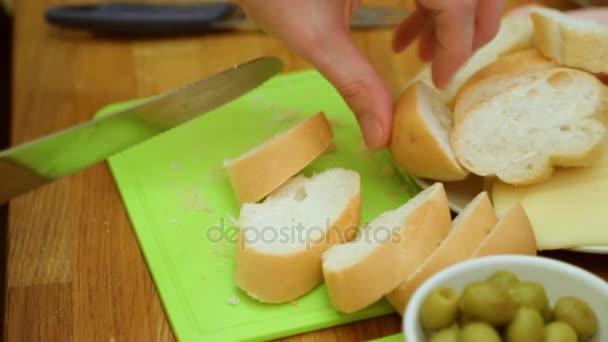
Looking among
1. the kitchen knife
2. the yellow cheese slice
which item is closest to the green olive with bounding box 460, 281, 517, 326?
the yellow cheese slice

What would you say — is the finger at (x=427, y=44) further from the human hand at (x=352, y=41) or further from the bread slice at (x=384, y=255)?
the bread slice at (x=384, y=255)

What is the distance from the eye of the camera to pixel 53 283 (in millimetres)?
1264

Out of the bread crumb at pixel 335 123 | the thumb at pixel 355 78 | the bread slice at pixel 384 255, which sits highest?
the thumb at pixel 355 78

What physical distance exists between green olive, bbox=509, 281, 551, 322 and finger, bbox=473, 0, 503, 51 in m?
0.54

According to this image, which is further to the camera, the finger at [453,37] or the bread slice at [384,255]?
the finger at [453,37]

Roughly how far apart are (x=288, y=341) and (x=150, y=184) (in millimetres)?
423

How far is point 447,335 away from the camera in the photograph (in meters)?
0.96

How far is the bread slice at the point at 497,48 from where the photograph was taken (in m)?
1.49

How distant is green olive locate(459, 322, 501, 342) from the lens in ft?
3.09

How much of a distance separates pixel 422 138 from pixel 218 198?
14.6 inches

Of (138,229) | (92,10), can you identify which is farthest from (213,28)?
(138,229)

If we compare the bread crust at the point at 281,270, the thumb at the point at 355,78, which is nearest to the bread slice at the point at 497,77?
the thumb at the point at 355,78

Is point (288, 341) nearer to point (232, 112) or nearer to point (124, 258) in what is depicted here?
point (124, 258)

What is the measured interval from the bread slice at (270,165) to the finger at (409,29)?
0.34m
